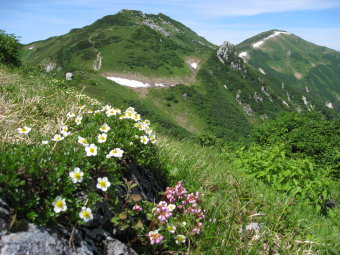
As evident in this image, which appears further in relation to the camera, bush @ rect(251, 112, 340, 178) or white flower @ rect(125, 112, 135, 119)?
bush @ rect(251, 112, 340, 178)

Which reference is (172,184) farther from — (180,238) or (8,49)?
(8,49)

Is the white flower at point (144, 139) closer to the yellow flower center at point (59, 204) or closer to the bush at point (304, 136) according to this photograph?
the yellow flower center at point (59, 204)

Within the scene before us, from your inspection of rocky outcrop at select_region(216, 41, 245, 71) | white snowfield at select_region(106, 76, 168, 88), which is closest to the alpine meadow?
white snowfield at select_region(106, 76, 168, 88)

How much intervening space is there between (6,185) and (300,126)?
52.1 ft

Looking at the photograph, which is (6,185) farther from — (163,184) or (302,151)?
(302,151)

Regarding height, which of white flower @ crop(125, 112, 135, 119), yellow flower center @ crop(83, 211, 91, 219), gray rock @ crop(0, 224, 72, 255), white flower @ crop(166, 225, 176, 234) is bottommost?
white flower @ crop(166, 225, 176, 234)

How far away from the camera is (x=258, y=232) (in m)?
3.63

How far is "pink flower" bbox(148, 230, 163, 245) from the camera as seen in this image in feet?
9.25

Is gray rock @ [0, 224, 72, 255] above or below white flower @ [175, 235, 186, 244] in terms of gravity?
above

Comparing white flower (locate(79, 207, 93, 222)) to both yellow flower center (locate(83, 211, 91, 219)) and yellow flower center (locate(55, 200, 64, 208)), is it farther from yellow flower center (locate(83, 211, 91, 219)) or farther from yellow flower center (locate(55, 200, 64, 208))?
yellow flower center (locate(55, 200, 64, 208))

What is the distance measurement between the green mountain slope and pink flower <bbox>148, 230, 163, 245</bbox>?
134463mm

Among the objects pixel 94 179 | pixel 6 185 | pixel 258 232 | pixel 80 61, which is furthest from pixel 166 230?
pixel 80 61

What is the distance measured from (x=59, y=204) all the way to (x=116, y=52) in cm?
15338

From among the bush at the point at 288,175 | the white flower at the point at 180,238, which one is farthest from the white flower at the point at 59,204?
the bush at the point at 288,175
